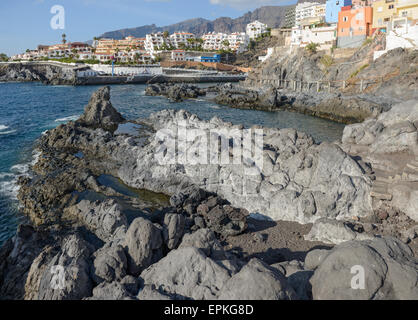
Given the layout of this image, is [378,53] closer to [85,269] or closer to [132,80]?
[85,269]

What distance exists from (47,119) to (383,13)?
6133 centimetres

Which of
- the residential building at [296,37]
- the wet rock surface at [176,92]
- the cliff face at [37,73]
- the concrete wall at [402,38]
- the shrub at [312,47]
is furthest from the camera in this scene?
the cliff face at [37,73]

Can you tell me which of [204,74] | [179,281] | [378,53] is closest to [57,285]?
[179,281]

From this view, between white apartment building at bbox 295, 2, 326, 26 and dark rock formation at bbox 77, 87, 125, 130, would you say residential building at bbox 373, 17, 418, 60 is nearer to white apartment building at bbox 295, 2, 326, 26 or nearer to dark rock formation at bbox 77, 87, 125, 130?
dark rock formation at bbox 77, 87, 125, 130

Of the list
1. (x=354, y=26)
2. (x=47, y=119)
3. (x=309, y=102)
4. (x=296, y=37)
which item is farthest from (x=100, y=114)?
(x=296, y=37)

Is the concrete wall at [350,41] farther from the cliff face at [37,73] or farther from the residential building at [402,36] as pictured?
the cliff face at [37,73]

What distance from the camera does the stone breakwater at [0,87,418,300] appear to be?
7312 millimetres

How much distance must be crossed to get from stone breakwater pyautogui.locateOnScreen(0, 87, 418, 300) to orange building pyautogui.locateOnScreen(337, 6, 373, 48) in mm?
49382

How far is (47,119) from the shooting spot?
4219 centimetres

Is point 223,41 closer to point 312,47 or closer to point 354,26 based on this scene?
point 312,47

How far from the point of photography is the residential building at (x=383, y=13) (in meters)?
54.9

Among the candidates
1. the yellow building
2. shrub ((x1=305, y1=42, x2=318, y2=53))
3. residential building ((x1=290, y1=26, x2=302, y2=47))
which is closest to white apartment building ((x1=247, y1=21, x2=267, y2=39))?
residential building ((x1=290, y1=26, x2=302, y2=47))

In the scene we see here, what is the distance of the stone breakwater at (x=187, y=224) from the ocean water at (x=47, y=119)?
1261 mm

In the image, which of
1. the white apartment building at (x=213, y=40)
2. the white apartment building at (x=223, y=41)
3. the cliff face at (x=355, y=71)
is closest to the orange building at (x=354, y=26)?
the cliff face at (x=355, y=71)
